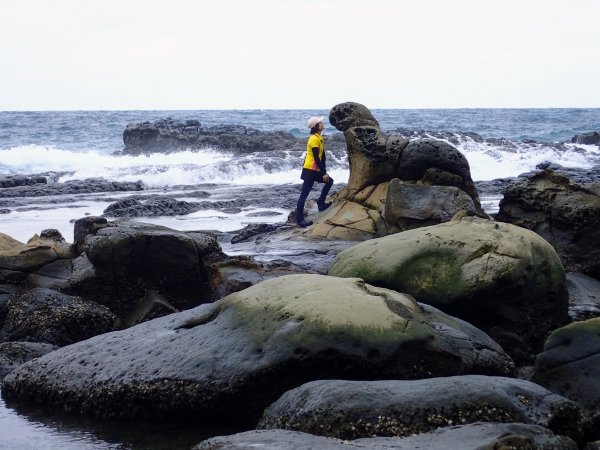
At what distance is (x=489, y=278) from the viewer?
646 cm

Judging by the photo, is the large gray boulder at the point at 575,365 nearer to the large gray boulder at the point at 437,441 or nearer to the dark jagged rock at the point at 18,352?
the large gray boulder at the point at 437,441

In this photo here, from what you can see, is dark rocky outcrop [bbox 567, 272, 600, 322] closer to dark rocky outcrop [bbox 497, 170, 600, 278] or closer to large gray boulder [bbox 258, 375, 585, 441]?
dark rocky outcrop [bbox 497, 170, 600, 278]

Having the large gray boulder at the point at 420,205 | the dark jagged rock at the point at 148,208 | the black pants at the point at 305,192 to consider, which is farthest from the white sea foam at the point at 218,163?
the large gray boulder at the point at 420,205

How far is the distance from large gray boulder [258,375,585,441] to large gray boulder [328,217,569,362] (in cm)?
208

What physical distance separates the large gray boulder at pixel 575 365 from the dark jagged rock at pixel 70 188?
1678cm

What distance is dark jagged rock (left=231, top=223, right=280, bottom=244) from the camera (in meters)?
12.6

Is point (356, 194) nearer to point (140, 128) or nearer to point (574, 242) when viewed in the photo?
point (574, 242)

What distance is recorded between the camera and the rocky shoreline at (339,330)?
427cm

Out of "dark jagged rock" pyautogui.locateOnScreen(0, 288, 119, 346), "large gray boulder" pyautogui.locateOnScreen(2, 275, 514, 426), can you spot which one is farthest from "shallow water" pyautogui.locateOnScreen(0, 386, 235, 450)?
"dark jagged rock" pyautogui.locateOnScreen(0, 288, 119, 346)

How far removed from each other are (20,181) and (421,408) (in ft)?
65.7

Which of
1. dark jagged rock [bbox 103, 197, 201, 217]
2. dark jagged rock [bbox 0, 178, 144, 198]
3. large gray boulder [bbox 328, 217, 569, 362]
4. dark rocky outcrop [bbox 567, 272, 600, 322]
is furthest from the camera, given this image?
dark jagged rock [bbox 0, 178, 144, 198]

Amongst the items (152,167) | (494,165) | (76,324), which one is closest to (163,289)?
(76,324)

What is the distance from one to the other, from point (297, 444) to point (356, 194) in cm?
869

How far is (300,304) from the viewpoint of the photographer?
5.27 m
